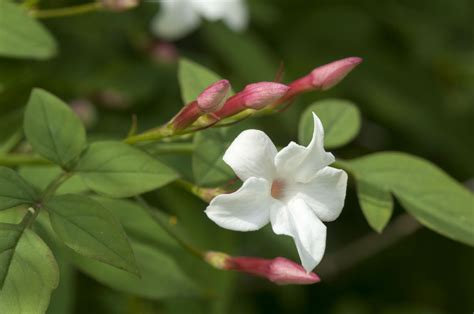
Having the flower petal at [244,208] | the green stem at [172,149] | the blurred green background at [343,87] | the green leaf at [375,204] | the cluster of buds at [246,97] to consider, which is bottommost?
the blurred green background at [343,87]

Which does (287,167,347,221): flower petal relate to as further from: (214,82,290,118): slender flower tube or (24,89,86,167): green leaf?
(24,89,86,167): green leaf

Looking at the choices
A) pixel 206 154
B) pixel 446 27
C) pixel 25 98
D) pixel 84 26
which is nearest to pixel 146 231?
pixel 206 154

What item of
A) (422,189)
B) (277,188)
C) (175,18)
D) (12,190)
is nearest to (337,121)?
(422,189)

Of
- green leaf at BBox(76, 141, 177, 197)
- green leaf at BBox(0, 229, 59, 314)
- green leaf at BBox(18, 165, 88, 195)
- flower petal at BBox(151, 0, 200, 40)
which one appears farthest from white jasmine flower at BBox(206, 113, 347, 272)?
flower petal at BBox(151, 0, 200, 40)

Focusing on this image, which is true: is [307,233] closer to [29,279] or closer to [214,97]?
[214,97]

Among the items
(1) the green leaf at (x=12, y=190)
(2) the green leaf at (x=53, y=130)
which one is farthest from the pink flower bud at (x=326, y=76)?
(1) the green leaf at (x=12, y=190)

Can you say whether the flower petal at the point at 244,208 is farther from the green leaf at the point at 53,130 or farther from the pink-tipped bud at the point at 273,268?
the green leaf at the point at 53,130

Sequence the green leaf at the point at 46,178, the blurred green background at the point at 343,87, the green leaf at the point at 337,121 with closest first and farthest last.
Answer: the green leaf at the point at 46,178, the green leaf at the point at 337,121, the blurred green background at the point at 343,87
